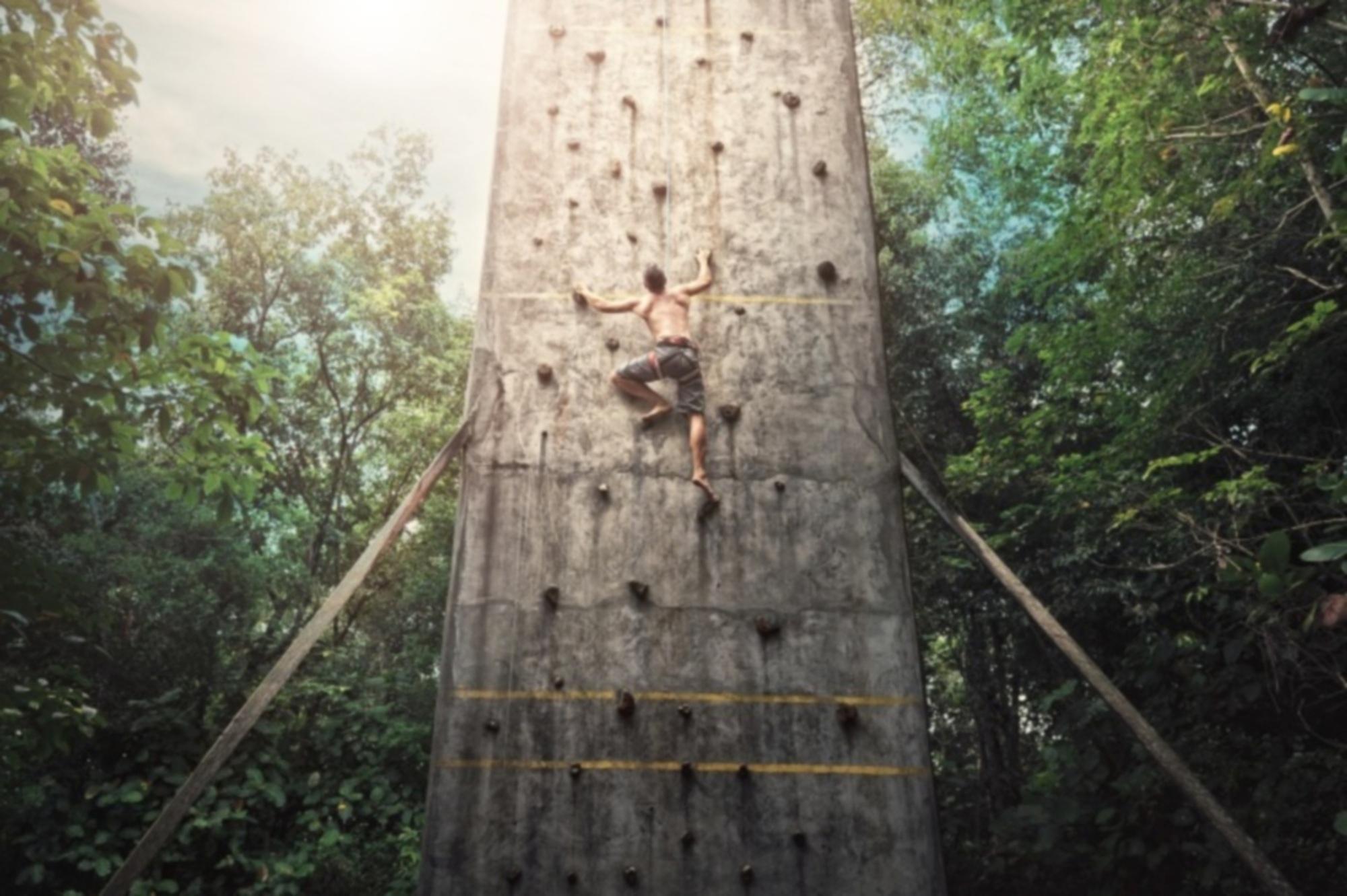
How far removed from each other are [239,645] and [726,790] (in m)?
10.4

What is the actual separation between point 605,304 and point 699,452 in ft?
3.03

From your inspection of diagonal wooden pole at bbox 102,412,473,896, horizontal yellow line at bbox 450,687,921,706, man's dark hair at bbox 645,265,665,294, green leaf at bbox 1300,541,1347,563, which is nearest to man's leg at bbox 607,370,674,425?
man's dark hair at bbox 645,265,665,294

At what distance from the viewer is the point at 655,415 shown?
13.9 ft

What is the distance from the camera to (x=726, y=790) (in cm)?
357

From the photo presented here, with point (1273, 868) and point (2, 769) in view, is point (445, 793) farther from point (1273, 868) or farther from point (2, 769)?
point (2, 769)

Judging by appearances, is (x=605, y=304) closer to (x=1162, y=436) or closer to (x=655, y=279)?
(x=655, y=279)

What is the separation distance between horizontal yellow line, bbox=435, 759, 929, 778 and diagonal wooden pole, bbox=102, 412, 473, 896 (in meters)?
0.75

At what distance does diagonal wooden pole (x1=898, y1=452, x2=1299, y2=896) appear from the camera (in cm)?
310

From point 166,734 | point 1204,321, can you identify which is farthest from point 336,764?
point 1204,321

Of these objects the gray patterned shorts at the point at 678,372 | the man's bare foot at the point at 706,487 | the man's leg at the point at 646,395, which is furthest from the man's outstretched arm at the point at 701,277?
the man's bare foot at the point at 706,487

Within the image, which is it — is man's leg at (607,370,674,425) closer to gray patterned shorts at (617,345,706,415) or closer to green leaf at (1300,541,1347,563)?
gray patterned shorts at (617,345,706,415)

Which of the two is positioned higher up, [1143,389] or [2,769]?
[1143,389]

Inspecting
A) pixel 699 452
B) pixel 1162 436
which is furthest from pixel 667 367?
pixel 1162 436

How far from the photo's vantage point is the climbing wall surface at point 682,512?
351 centimetres
